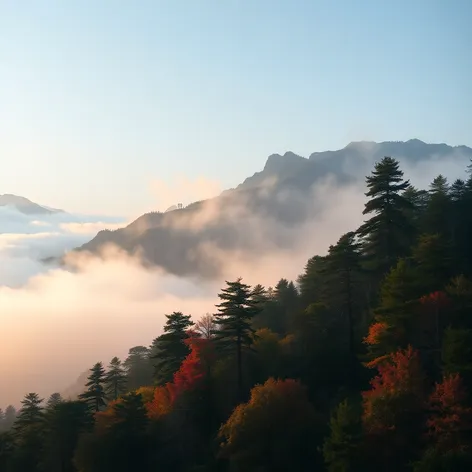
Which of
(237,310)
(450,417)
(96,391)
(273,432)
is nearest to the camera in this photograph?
(450,417)

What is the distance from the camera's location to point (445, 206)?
5612 cm

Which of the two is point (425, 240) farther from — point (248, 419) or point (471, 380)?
point (248, 419)

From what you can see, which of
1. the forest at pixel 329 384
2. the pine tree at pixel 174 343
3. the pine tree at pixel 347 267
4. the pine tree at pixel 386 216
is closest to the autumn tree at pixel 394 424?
the forest at pixel 329 384

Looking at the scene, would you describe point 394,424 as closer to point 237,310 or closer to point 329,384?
point 329,384

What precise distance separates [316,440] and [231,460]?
6.34 metres

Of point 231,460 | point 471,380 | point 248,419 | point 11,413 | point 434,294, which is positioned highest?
point 434,294

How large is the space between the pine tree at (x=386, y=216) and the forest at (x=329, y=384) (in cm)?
14

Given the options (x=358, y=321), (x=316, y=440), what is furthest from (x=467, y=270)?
(x=316, y=440)

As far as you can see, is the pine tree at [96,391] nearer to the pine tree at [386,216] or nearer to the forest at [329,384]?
the forest at [329,384]

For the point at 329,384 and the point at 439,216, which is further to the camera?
the point at 439,216

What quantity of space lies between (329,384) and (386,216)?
658 inches

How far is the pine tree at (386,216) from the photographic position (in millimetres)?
50312

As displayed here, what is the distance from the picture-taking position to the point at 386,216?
50.1 meters

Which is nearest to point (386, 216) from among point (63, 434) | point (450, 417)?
point (450, 417)
